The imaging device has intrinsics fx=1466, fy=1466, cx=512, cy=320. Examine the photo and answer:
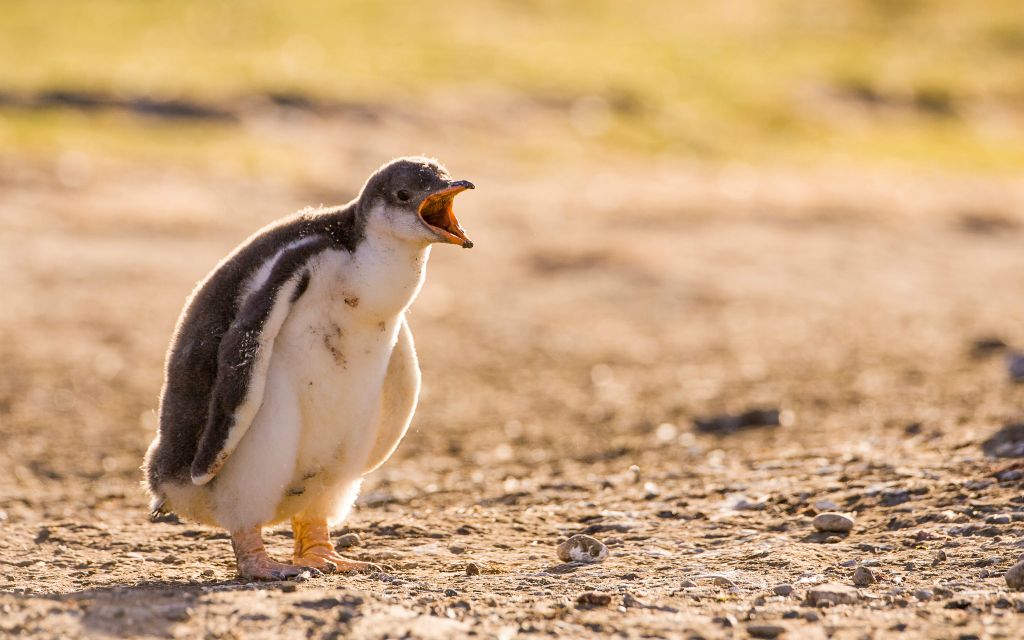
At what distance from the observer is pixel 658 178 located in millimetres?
22750

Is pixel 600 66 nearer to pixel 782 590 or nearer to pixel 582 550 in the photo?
pixel 582 550

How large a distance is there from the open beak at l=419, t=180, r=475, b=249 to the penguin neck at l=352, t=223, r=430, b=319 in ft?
0.37

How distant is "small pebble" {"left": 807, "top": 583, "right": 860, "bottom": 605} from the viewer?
4.63m

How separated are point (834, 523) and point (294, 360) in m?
2.21

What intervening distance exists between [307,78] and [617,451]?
22064 millimetres

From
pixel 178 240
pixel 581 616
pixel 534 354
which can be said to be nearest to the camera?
pixel 581 616

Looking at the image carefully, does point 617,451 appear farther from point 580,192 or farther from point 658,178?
point 658,178

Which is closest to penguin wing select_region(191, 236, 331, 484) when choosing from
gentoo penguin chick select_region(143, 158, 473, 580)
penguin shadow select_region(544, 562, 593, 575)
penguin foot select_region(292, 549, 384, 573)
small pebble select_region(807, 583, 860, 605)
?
gentoo penguin chick select_region(143, 158, 473, 580)

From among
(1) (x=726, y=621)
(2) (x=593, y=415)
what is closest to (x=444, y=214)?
(1) (x=726, y=621)

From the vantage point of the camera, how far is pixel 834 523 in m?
5.74

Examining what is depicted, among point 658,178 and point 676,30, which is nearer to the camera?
point 658,178

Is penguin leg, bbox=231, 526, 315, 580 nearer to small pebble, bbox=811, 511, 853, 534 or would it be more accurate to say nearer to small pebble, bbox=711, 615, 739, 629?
small pebble, bbox=711, 615, 739, 629

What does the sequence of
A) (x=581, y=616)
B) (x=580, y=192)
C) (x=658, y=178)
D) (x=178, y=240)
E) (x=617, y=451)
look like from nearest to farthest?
(x=581, y=616)
(x=617, y=451)
(x=178, y=240)
(x=580, y=192)
(x=658, y=178)

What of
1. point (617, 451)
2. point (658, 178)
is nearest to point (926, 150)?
point (658, 178)
